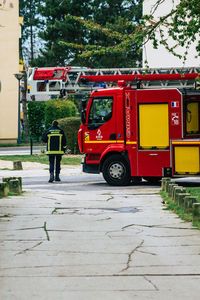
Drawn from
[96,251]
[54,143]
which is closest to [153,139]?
[54,143]

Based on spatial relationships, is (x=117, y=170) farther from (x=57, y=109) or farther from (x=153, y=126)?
(x=57, y=109)

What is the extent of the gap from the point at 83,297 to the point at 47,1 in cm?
5728

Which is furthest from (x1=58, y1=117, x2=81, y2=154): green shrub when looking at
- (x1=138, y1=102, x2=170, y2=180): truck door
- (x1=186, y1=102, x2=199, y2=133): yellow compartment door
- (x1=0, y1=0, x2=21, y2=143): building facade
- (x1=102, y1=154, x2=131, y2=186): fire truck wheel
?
(x1=0, y1=0, x2=21, y2=143): building facade

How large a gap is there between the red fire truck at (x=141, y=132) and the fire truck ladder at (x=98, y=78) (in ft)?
2.39

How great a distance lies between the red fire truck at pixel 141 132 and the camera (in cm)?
1838

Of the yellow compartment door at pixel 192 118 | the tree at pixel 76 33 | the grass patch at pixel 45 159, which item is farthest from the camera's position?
the tree at pixel 76 33

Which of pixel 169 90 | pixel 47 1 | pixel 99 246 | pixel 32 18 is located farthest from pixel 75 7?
pixel 99 246

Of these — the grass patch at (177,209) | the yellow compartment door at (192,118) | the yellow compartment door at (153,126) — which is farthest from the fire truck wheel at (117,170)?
the grass patch at (177,209)

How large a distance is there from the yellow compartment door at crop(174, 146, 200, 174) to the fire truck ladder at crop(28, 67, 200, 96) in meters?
2.05

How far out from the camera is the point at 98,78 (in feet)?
70.2

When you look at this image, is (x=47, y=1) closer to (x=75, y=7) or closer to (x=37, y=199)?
(x=75, y=7)

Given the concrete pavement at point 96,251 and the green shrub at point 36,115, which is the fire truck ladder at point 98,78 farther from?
the green shrub at point 36,115

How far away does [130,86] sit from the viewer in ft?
62.6

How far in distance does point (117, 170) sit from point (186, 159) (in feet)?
6.87
